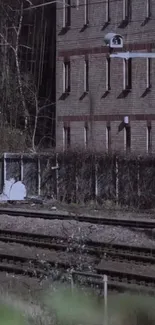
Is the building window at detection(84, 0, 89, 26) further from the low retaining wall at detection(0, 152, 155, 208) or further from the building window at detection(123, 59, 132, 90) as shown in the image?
the low retaining wall at detection(0, 152, 155, 208)

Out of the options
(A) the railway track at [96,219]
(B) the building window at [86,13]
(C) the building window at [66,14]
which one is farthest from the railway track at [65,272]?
(C) the building window at [66,14]

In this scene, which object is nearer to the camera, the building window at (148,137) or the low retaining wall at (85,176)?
the low retaining wall at (85,176)

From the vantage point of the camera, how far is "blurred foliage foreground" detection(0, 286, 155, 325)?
8508 mm

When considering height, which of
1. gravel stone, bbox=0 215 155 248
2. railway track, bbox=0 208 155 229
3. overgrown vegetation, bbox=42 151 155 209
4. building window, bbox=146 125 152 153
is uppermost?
building window, bbox=146 125 152 153

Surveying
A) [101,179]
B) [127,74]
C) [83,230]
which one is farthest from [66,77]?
[83,230]

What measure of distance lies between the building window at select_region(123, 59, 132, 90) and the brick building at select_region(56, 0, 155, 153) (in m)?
0.05

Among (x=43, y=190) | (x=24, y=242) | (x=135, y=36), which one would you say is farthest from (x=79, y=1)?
(x=24, y=242)

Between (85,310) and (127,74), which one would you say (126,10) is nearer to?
(127,74)

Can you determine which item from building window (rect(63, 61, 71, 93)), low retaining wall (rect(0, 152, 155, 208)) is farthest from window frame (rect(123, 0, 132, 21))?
low retaining wall (rect(0, 152, 155, 208))

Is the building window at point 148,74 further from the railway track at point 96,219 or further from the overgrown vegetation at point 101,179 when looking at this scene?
the railway track at point 96,219

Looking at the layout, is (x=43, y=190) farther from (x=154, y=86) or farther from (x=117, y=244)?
(x=117, y=244)

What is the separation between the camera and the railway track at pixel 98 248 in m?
16.6

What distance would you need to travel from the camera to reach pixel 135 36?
132ft

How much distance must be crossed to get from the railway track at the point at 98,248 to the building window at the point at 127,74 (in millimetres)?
21093
